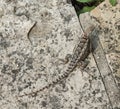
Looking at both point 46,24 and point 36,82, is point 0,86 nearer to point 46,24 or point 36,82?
point 36,82

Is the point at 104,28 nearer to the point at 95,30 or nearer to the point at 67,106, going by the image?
the point at 95,30

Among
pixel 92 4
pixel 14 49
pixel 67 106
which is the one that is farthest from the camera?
pixel 92 4

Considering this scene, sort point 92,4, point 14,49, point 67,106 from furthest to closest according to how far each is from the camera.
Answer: point 92,4
point 14,49
point 67,106

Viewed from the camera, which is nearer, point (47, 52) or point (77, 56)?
point (77, 56)

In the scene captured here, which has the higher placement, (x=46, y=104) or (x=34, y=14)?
(x=34, y=14)

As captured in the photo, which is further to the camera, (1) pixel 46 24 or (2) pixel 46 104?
(1) pixel 46 24

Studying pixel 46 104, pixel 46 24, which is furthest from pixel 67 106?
pixel 46 24
